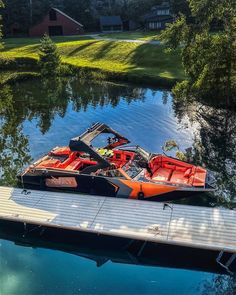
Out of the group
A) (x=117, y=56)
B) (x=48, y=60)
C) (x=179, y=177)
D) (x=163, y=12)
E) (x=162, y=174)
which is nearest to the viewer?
(x=179, y=177)

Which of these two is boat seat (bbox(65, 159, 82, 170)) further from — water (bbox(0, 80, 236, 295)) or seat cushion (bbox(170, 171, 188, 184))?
seat cushion (bbox(170, 171, 188, 184))

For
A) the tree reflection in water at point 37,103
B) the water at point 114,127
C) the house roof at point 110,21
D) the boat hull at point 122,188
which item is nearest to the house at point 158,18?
the house roof at point 110,21

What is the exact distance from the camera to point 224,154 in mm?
27359

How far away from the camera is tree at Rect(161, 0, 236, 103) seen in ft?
93.0

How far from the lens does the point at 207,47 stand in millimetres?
31344

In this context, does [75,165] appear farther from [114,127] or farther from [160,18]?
[160,18]

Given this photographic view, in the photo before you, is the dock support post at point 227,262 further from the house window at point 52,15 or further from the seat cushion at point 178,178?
the house window at point 52,15

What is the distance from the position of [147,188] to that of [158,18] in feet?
217

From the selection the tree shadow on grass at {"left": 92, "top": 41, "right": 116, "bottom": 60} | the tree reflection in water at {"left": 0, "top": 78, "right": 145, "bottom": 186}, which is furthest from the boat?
the tree shadow on grass at {"left": 92, "top": 41, "right": 116, "bottom": 60}

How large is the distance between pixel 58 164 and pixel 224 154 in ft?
39.9

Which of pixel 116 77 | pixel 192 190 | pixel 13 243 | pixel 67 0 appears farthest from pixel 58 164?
pixel 67 0

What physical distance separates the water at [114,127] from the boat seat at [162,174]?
207cm

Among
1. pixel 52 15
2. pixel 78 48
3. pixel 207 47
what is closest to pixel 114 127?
pixel 207 47

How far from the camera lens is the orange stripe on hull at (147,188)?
19531 mm
